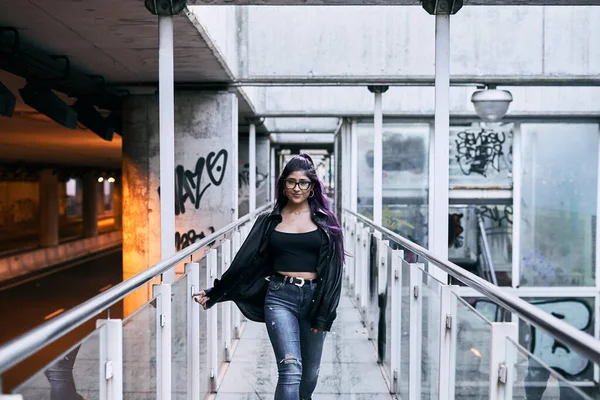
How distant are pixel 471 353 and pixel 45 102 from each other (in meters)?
6.30

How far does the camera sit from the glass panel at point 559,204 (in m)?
14.6

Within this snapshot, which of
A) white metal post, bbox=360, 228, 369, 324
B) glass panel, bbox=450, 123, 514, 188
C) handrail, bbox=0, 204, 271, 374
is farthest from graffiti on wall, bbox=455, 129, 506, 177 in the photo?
handrail, bbox=0, 204, 271, 374

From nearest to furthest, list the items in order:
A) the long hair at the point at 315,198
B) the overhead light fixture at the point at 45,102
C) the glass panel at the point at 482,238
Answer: the long hair at the point at 315,198 < the overhead light fixture at the point at 45,102 < the glass panel at the point at 482,238

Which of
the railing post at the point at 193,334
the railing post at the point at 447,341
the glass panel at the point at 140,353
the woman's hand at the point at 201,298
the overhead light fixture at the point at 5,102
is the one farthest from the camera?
the overhead light fixture at the point at 5,102

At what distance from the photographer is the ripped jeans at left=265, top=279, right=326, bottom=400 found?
3498mm

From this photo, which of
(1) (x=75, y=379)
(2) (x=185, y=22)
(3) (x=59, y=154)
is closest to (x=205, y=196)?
(2) (x=185, y=22)

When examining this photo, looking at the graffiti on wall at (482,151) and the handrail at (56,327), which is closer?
the handrail at (56,327)

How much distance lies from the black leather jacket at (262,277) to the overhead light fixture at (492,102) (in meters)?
4.83

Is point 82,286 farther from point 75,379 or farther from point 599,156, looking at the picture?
point 75,379

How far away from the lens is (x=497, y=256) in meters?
14.8

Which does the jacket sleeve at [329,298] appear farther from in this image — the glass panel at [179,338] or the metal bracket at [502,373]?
the metal bracket at [502,373]

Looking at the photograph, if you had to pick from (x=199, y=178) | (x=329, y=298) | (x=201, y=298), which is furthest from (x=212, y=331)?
(x=199, y=178)

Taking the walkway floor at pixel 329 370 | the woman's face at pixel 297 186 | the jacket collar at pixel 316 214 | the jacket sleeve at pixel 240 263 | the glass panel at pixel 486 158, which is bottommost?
the walkway floor at pixel 329 370

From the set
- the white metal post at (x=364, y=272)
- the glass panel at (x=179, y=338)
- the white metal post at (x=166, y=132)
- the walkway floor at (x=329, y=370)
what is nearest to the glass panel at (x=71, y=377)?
the glass panel at (x=179, y=338)
